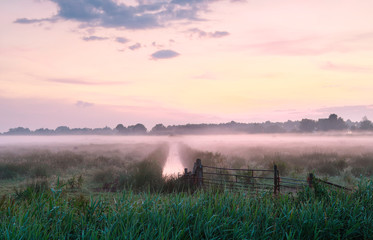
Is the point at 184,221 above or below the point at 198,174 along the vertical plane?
above

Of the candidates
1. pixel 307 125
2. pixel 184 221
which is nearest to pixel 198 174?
pixel 184 221

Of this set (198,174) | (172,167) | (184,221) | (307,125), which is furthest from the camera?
(307,125)

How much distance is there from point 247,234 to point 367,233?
283 cm

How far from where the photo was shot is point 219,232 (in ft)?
21.0

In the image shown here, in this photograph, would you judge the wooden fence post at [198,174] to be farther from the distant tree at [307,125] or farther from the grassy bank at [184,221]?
the distant tree at [307,125]

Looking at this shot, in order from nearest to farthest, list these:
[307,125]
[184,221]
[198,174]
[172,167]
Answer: [184,221], [198,174], [172,167], [307,125]

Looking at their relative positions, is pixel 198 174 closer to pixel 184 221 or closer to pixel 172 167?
pixel 184 221

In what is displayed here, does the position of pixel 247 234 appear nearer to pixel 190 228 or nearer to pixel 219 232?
pixel 219 232

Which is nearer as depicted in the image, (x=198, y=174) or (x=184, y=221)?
(x=184, y=221)

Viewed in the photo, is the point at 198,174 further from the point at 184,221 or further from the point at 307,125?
the point at 307,125

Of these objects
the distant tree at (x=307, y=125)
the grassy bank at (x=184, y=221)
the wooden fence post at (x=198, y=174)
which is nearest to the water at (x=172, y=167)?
the wooden fence post at (x=198, y=174)

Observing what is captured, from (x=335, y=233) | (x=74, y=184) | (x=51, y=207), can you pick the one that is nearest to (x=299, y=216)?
(x=335, y=233)

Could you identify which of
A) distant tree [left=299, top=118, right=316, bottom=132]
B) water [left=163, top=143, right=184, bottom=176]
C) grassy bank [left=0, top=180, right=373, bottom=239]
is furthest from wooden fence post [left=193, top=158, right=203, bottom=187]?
distant tree [left=299, top=118, right=316, bottom=132]

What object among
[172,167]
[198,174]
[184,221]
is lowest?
[172,167]
